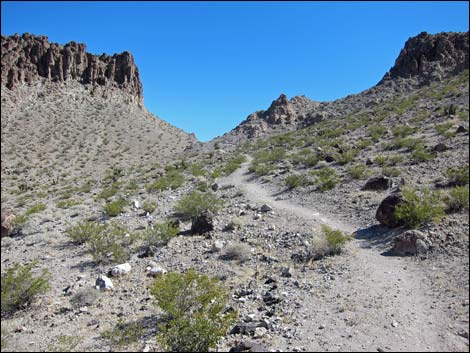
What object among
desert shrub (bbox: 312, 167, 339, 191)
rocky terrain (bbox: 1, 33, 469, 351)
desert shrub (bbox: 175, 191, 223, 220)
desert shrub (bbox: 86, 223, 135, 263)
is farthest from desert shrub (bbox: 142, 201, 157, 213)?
desert shrub (bbox: 312, 167, 339, 191)

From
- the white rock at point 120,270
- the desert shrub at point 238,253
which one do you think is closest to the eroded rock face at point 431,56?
the desert shrub at point 238,253

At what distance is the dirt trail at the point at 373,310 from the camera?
4.92m

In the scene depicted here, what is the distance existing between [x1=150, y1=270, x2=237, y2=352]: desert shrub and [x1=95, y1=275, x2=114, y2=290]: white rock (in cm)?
202

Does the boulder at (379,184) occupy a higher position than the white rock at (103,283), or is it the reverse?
the boulder at (379,184)

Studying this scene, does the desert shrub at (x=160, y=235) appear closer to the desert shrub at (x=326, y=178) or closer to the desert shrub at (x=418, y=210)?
the desert shrub at (x=418, y=210)

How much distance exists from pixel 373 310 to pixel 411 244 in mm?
2807


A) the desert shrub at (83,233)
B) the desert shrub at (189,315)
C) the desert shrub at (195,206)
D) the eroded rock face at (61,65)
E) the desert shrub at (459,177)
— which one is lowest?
the desert shrub at (189,315)

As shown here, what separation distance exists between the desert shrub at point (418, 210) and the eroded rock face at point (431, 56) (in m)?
39.6

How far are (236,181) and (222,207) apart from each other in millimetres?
7039

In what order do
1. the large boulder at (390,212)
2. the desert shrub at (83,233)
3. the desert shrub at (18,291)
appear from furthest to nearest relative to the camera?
the desert shrub at (83,233) < the large boulder at (390,212) < the desert shrub at (18,291)

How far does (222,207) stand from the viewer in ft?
46.8

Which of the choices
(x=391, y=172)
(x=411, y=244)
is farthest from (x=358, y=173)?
(x=411, y=244)

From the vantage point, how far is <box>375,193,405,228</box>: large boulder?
9531mm

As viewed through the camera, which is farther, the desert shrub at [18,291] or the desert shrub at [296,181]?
the desert shrub at [296,181]
